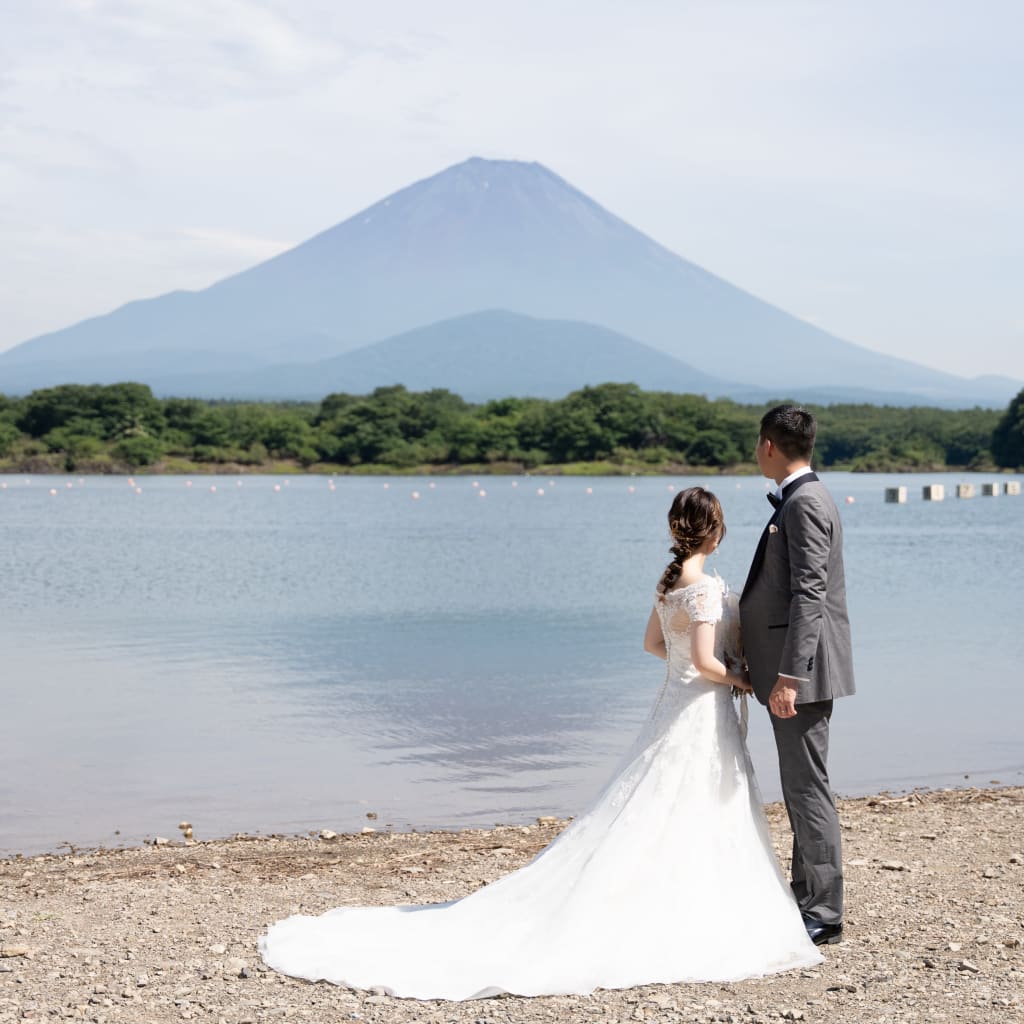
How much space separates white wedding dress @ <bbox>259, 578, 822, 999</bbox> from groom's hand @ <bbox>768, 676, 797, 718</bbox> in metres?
0.32

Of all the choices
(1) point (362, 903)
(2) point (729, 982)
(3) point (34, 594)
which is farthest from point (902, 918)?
(3) point (34, 594)

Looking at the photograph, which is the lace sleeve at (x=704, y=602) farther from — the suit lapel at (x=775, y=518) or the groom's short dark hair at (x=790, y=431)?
the groom's short dark hair at (x=790, y=431)

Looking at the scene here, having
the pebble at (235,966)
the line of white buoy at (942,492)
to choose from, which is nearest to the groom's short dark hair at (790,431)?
the pebble at (235,966)

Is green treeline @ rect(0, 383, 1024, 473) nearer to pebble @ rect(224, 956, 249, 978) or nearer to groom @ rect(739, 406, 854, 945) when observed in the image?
groom @ rect(739, 406, 854, 945)

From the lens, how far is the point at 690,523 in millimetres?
5977

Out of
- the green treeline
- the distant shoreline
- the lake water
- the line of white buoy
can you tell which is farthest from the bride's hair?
the green treeline

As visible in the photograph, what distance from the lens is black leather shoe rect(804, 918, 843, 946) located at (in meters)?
6.09

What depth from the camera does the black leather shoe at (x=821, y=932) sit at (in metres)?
6.09

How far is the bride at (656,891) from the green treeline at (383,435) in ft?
349

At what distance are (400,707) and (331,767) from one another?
10.4 feet

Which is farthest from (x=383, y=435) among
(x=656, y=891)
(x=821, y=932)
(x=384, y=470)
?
(x=656, y=891)

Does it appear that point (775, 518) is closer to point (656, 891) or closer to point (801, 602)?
point (801, 602)

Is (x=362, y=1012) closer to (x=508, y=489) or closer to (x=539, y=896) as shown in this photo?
(x=539, y=896)

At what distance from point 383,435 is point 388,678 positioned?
326ft
